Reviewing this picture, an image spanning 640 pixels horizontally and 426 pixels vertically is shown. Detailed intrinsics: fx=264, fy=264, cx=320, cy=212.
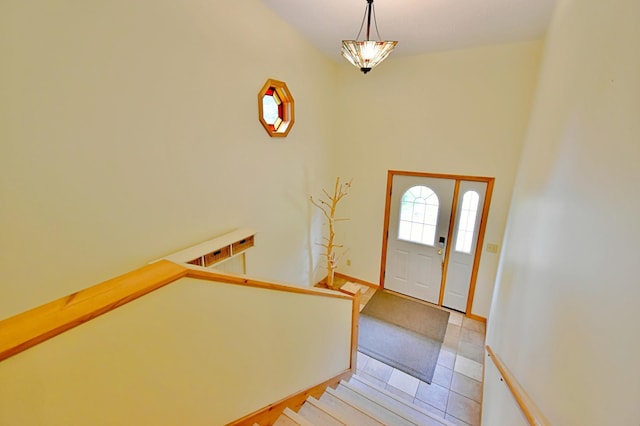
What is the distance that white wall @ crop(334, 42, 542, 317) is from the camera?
3062mm

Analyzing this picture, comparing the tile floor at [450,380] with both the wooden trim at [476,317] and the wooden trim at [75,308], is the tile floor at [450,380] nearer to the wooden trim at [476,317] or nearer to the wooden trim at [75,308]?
the wooden trim at [476,317]

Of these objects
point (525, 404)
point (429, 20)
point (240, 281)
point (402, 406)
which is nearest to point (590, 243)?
point (525, 404)

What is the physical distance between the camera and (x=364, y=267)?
15.0 ft

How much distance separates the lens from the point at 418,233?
3.99 metres

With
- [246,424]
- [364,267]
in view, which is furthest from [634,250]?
[364,267]

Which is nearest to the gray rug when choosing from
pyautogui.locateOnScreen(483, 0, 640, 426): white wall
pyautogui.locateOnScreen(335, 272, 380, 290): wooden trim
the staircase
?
pyautogui.locateOnScreen(335, 272, 380, 290): wooden trim

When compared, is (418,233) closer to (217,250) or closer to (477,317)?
(477,317)

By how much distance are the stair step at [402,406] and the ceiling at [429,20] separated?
3.54m

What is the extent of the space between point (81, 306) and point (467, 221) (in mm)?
3939

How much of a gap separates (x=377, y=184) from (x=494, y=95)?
5.91 feet

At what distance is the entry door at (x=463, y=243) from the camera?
3.50 meters

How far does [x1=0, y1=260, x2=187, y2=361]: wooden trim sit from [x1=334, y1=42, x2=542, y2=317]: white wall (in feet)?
11.3

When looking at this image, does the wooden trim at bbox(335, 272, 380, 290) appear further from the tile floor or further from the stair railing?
the stair railing

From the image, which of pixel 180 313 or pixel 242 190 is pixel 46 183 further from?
pixel 242 190
